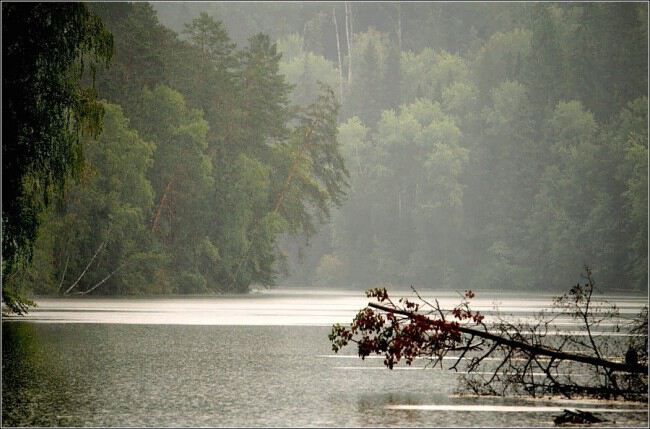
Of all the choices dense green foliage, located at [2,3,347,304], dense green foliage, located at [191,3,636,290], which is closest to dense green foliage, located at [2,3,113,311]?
dense green foliage, located at [2,3,347,304]

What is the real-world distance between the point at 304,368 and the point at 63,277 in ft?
120

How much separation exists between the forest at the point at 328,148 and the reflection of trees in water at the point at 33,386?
3.15m

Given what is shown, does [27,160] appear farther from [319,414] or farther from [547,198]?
[547,198]

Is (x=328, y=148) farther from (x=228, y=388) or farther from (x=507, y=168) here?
(x=228, y=388)

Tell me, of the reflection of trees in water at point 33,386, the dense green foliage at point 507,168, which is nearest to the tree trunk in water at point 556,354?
the reflection of trees in water at point 33,386

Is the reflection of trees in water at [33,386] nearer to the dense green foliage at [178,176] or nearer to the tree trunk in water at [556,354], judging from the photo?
the tree trunk in water at [556,354]

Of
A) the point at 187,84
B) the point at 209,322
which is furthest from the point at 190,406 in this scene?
the point at 187,84

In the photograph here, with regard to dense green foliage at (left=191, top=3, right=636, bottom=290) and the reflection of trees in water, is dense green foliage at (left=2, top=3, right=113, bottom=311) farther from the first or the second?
dense green foliage at (left=191, top=3, right=636, bottom=290)

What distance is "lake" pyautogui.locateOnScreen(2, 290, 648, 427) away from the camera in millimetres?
11312

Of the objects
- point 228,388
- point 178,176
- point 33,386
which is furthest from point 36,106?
point 178,176

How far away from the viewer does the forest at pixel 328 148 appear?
3309 cm

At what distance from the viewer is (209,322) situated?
98.2 feet

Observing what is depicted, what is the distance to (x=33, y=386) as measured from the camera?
13.8 metres

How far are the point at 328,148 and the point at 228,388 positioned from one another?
68.6m
